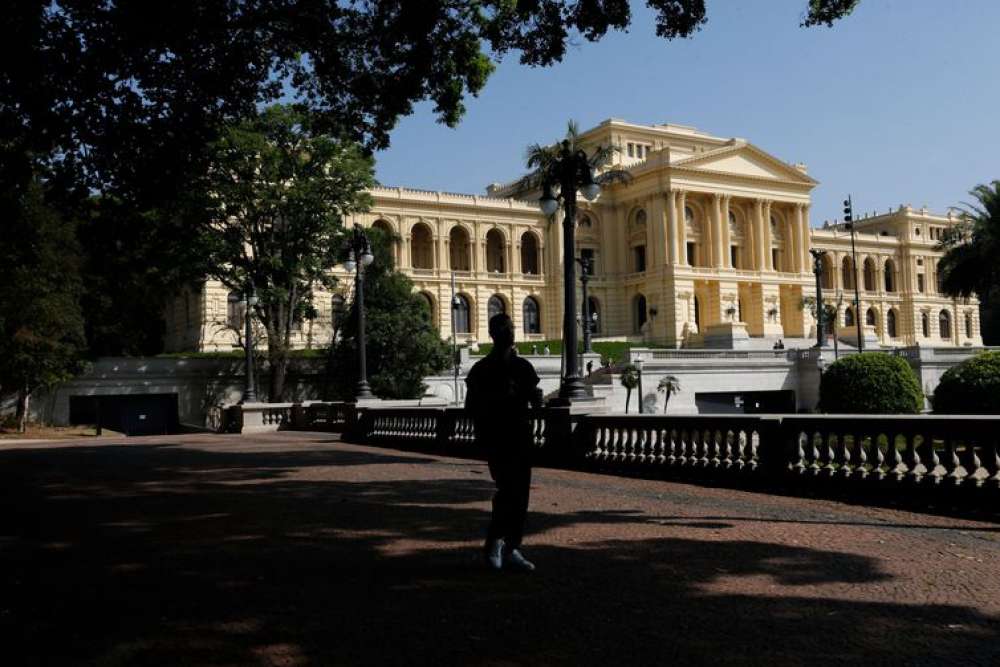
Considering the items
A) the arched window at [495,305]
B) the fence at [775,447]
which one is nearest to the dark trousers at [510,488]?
the fence at [775,447]

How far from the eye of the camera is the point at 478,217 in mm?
76812

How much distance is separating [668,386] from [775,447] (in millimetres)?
38379

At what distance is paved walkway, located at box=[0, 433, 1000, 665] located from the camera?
4.77 meters

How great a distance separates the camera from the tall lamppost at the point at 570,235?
16.1 metres

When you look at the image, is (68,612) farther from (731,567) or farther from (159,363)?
(159,363)

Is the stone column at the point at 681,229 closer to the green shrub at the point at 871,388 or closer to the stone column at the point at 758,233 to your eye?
the stone column at the point at 758,233

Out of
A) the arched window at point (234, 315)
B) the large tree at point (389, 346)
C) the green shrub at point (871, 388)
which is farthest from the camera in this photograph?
the arched window at point (234, 315)

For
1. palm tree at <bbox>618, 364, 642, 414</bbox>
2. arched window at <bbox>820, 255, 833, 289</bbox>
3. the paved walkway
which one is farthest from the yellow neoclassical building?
the paved walkway

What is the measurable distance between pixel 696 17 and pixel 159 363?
35.8 m

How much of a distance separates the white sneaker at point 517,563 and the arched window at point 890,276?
104942 mm

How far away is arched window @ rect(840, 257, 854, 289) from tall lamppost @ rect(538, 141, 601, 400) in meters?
83.6

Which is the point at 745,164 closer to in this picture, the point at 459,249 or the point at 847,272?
the point at 847,272

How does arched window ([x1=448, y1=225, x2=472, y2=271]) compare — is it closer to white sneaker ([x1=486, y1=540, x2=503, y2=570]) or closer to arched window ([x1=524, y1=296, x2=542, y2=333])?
arched window ([x1=524, y1=296, x2=542, y2=333])

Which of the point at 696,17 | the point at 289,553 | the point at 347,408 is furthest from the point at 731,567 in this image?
the point at 347,408
